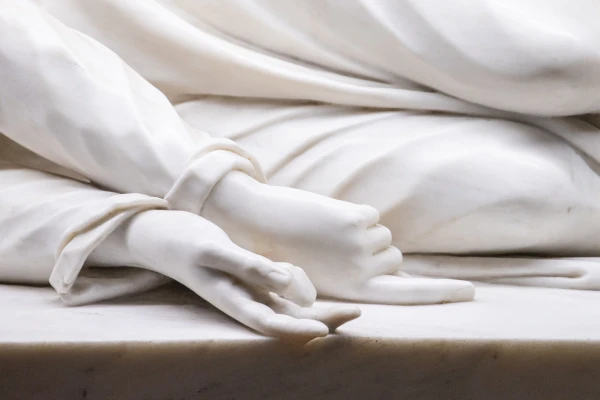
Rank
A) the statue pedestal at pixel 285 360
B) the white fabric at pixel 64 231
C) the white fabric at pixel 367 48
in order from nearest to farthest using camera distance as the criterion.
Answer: the statue pedestal at pixel 285 360, the white fabric at pixel 64 231, the white fabric at pixel 367 48

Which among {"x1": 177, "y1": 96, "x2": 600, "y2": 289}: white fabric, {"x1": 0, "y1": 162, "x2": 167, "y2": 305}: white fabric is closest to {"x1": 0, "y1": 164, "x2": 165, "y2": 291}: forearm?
{"x1": 0, "y1": 162, "x2": 167, "y2": 305}: white fabric

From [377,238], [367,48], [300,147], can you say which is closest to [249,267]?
[377,238]

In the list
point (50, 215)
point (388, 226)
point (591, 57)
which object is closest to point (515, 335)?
point (388, 226)

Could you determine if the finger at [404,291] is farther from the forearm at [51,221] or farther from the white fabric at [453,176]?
the forearm at [51,221]

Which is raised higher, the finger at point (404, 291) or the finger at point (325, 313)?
the finger at point (404, 291)

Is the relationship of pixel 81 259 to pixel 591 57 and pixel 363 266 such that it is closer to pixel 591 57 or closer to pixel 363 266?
pixel 363 266

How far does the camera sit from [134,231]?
2.90 feet

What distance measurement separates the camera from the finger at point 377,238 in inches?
35.8

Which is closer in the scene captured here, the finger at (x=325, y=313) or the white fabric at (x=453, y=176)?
the finger at (x=325, y=313)

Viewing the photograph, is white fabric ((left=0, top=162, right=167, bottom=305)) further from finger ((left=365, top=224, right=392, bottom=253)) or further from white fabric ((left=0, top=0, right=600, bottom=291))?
finger ((left=365, top=224, right=392, bottom=253))

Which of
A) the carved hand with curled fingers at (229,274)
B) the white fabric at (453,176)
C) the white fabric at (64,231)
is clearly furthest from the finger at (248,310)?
the white fabric at (453,176)

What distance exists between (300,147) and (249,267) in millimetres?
A: 318

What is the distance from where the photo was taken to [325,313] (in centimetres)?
76

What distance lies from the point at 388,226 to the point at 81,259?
1.44ft
